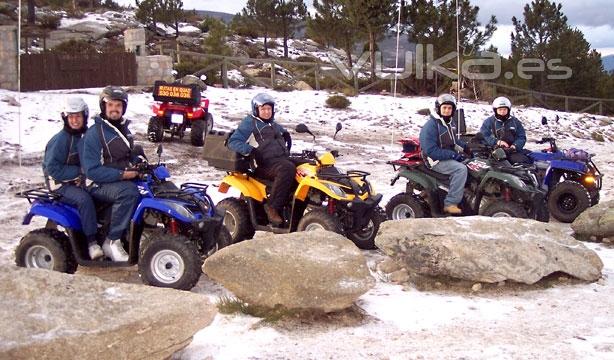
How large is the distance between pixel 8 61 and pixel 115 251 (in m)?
13.7

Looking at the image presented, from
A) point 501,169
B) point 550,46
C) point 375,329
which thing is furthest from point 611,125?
point 375,329

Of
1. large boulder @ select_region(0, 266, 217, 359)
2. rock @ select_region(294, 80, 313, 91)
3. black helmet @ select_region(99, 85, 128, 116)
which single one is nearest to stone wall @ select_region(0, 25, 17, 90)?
rock @ select_region(294, 80, 313, 91)

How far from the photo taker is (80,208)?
576 cm

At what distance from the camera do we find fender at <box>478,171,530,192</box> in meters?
7.76

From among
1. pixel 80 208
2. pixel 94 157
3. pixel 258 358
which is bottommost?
pixel 258 358

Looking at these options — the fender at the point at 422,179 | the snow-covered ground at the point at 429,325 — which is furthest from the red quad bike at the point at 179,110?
the fender at the point at 422,179

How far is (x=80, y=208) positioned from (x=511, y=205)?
4.74 m

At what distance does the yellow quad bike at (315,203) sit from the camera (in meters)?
6.93

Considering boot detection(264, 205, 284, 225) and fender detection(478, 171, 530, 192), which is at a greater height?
fender detection(478, 171, 530, 192)

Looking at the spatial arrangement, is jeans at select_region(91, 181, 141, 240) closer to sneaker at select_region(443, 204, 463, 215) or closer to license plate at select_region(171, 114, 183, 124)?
sneaker at select_region(443, 204, 463, 215)

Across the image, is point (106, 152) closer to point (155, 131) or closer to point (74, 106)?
point (74, 106)

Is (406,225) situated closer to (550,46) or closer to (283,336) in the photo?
(283,336)

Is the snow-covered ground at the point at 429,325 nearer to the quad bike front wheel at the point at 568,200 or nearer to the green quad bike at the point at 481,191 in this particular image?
the green quad bike at the point at 481,191

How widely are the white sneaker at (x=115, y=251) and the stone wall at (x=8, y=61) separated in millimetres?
13475
